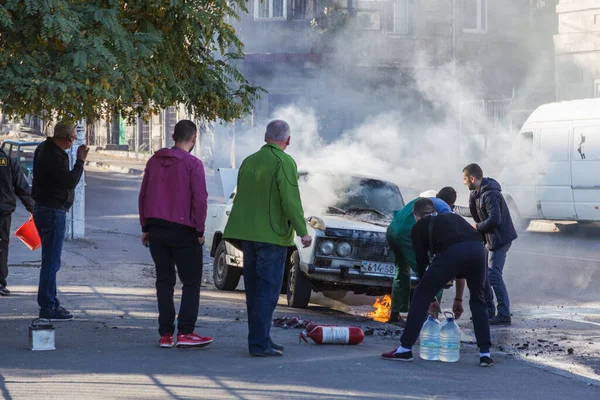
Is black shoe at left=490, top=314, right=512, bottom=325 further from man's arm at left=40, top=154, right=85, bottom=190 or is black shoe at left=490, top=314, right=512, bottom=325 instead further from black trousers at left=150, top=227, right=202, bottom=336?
man's arm at left=40, top=154, right=85, bottom=190

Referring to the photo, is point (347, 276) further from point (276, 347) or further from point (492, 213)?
point (276, 347)

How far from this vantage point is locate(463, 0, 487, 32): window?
40156 mm

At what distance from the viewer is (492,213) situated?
10.4 m

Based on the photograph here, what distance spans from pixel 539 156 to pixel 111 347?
15.2 meters

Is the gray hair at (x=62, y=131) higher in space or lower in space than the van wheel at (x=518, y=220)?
higher

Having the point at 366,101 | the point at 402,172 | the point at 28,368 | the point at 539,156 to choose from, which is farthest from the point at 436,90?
the point at 28,368

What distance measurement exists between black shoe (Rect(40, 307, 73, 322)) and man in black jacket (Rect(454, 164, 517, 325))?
4114 mm

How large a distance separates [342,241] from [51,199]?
328cm

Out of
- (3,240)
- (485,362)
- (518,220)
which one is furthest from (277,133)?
(518,220)

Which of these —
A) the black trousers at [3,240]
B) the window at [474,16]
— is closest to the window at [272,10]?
the window at [474,16]

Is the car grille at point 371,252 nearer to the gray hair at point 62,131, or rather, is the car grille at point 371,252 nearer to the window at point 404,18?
the gray hair at point 62,131

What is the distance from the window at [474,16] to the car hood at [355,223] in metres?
29.8

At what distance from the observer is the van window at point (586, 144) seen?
66.9 ft

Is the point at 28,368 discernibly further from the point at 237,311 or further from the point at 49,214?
the point at 237,311
